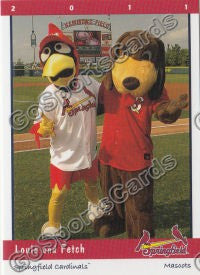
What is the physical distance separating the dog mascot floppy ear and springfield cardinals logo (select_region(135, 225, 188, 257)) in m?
0.03

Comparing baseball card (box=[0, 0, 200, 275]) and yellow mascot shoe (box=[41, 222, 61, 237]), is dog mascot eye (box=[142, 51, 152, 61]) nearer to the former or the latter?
baseball card (box=[0, 0, 200, 275])

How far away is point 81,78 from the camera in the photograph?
63.3 inches

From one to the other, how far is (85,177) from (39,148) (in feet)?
0.69

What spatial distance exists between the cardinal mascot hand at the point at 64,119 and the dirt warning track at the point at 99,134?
27mm

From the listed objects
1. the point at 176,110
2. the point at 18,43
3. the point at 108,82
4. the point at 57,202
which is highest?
the point at 18,43

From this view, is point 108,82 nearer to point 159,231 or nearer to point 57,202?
point 57,202

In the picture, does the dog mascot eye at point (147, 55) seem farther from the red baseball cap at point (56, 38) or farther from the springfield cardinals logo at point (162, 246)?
the springfield cardinals logo at point (162, 246)

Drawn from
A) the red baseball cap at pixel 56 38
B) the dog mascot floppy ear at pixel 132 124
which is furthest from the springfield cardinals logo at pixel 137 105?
the red baseball cap at pixel 56 38

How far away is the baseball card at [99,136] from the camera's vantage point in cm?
159

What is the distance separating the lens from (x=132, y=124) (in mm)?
1612

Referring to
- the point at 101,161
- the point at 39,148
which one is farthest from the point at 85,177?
the point at 39,148

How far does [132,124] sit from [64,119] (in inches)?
10.2
